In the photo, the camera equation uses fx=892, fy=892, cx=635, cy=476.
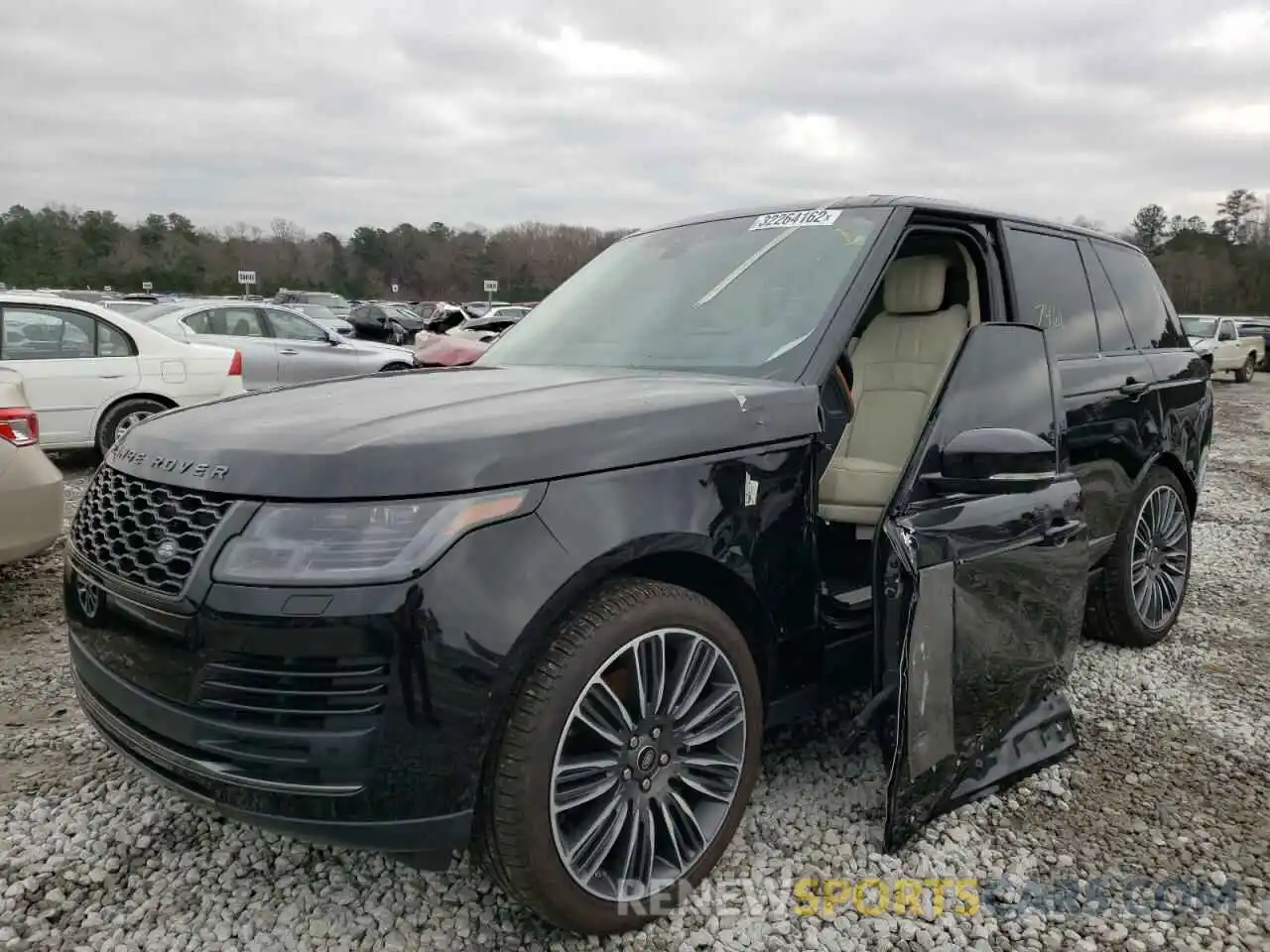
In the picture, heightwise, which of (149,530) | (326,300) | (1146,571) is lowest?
(1146,571)

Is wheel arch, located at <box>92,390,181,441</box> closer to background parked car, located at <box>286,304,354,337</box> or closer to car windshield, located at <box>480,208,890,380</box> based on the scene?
car windshield, located at <box>480,208,890,380</box>

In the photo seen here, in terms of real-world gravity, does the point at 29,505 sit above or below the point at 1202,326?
below

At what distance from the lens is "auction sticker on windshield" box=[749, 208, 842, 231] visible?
305 centimetres

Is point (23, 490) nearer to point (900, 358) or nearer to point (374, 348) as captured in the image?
point (900, 358)

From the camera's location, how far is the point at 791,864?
248cm

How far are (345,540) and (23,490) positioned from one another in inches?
125

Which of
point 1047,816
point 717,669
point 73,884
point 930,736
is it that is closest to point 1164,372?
point 1047,816

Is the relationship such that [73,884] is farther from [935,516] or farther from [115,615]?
[935,516]

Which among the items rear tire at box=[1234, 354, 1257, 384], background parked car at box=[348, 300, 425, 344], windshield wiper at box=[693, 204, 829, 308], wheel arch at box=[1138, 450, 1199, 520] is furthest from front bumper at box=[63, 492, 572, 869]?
rear tire at box=[1234, 354, 1257, 384]

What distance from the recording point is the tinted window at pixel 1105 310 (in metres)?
3.86

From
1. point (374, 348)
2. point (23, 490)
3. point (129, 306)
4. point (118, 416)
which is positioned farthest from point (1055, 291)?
point (129, 306)

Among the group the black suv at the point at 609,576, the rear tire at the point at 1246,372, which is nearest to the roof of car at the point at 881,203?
the black suv at the point at 609,576

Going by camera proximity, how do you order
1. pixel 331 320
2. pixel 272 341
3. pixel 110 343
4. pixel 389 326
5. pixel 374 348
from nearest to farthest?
1. pixel 110 343
2. pixel 272 341
3. pixel 374 348
4. pixel 389 326
5. pixel 331 320

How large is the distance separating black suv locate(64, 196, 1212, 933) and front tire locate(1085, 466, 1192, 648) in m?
0.70
